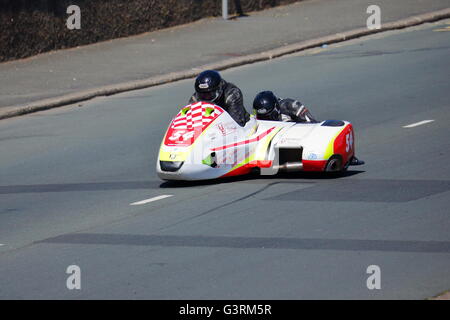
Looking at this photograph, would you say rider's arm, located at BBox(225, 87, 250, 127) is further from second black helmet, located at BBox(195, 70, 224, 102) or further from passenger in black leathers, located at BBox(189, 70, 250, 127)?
second black helmet, located at BBox(195, 70, 224, 102)

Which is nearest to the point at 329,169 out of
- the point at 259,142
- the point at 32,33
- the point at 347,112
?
the point at 259,142

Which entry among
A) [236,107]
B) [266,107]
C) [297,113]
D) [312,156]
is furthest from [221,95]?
[312,156]

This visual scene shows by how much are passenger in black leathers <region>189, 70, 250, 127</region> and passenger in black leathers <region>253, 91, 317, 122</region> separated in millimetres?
323

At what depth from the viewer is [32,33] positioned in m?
22.8

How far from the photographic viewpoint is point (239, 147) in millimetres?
12773

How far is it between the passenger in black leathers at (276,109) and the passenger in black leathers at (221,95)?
0.32m

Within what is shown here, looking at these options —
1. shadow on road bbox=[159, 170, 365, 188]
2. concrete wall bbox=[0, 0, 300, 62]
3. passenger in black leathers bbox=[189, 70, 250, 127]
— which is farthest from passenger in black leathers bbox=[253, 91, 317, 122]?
concrete wall bbox=[0, 0, 300, 62]

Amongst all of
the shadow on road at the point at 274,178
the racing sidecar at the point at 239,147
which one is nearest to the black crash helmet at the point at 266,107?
the racing sidecar at the point at 239,147

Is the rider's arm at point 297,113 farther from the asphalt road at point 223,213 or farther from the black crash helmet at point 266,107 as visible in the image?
the asphalt road at point 223,213

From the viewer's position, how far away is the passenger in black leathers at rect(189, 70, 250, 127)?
516 inches

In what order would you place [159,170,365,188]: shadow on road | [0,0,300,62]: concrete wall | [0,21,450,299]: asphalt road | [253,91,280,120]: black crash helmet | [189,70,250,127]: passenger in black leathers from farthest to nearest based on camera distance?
[0,0,300,62]: concrete wall
[253,91,280,120]: black crash helmet
[189,70,250,127]: passenger in black leathers
[159,170,365,188]: shadow on road
[0,21,450,299]: asphalt road

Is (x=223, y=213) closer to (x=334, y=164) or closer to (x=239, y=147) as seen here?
(x=239, y=147)

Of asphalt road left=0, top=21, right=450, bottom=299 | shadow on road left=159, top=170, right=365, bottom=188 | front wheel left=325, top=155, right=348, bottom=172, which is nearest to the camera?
asphalt road left=0, top=21, right=450, bottom=299

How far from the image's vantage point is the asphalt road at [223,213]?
350 inches
